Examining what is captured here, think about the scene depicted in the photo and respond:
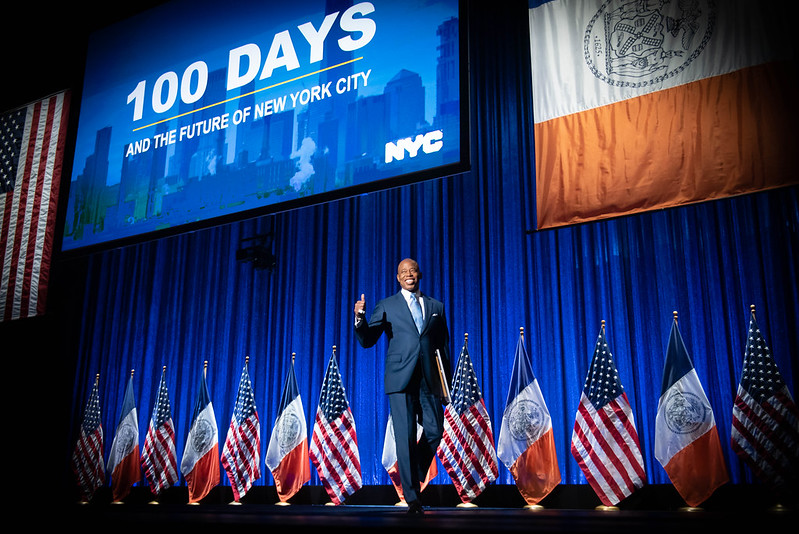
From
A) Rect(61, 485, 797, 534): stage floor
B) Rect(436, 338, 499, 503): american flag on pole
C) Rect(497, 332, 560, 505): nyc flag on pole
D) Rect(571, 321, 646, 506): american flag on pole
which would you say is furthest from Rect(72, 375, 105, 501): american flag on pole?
Rect(571, 321, 646, 506): american flag on pole

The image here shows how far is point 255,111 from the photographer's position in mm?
5184

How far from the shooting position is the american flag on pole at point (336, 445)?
216 inches

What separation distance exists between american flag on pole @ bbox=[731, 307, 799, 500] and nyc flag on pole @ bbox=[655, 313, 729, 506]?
163mm

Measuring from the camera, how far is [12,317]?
690 centimetres

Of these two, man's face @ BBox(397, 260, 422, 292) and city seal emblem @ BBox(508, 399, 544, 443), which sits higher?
man's face @ BBox(397, 260, 422, 292)

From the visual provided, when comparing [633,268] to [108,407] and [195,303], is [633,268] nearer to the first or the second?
[195,303]

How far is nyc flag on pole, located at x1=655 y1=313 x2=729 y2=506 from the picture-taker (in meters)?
4.35

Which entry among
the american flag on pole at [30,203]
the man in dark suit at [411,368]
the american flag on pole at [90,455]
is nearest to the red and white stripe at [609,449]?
the man in dark suit at [411,368]

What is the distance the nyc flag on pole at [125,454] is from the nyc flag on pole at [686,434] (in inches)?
186

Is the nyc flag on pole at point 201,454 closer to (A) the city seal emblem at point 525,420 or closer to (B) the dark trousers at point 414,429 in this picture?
(A) the city seal emblem at point 525,420

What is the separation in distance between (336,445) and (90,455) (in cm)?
277

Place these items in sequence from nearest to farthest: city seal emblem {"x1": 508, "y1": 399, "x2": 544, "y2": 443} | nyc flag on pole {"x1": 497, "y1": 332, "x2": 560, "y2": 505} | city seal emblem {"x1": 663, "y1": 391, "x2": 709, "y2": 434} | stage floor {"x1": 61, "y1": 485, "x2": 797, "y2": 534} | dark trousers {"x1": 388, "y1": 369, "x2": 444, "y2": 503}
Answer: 1. stage floor {"x1": 61, "y1": 485, "x2": 797, "y2": 534}
2. dark trousers {"x1": 388, "y1": 369, "x2": 444, "y2": 503}
3. city seal emblem {"x1": 663, "y1": 391, "x2": 709, "y2": 434}
4. nyc flag on pole {"x1": 497, "y1": 332, "x2": 560, "y2": 505}
5. city seal emblem {"x1": 508, "y1": 399, "x2": 544, "y2": 443}

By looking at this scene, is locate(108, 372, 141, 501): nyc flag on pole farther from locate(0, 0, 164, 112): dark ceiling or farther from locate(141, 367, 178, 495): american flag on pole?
locate(0, 0, 164, 112): dark ceiling

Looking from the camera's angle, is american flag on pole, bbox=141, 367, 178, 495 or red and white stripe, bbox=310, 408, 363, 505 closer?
red and white stripe, bbox=310, 408, 363, 505
